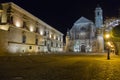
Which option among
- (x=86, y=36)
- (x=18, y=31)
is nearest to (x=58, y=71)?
(x=18, y=31)

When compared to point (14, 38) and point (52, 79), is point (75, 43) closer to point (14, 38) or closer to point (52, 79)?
point (14, 38)

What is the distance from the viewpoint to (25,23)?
132 feet

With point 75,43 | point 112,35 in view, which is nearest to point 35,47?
point 112,35

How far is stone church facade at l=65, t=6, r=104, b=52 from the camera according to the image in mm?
68000

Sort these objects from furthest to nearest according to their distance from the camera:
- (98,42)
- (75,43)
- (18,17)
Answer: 1. (75,43)
2. (98,42)
3. (18,17)

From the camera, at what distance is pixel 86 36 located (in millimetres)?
70812

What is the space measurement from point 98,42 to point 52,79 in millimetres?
61994

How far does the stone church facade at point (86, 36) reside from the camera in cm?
6800

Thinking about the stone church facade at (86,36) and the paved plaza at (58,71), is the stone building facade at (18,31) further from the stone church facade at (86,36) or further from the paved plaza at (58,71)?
the stone church facade at (86,36)

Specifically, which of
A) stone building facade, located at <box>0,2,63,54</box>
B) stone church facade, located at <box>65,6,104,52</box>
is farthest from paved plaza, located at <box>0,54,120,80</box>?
stone church facade, located at <box>65,6,104,52</box>

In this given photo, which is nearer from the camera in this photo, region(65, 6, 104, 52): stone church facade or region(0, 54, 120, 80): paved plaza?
region(0, 54, 120, 80): paved plaza

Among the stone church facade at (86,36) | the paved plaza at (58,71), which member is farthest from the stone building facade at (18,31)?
the stone church facade at (86,36)

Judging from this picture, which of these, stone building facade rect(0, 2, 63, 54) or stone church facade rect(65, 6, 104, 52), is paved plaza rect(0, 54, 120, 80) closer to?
stone building facade rect(0, 2, 63, 54)

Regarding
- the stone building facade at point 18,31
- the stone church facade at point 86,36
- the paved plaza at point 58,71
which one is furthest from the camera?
the stone church facade at point 86,36
